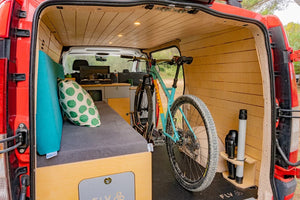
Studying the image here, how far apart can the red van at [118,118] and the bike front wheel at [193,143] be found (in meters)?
0.20

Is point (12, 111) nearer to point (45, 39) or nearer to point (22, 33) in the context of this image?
point (22, 33)

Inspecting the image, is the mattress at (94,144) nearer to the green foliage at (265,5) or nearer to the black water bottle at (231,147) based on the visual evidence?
the black water bottle at (231,147)

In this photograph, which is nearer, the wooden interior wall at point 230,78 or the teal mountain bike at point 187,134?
the teal mountain bike at point 187,134

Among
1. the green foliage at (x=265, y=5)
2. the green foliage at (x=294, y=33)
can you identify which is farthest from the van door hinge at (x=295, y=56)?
the green foliage at (x=294, y=33)

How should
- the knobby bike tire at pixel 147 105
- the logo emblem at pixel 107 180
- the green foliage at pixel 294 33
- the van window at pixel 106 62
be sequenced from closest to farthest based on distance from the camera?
1. the logo emblem at pixel 107 180
2. the knobby bike tire at pixel 147 105
3. the van window at pixel 106 62
4. the green foliage at pixel 294 33

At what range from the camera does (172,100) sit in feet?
7.43

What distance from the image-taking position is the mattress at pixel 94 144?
1.31 metres

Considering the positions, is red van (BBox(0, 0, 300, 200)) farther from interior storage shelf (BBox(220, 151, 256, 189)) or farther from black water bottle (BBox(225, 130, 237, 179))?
black water bottle (BBox(225, 130, 237, 179))

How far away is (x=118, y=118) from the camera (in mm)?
2285

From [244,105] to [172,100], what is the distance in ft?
2.52

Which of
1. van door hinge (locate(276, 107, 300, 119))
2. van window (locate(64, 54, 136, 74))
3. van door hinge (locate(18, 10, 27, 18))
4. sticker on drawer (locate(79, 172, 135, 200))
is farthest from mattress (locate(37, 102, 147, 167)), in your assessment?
van window (locate(64, 54, 136, 74))

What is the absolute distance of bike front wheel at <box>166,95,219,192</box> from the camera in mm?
1669

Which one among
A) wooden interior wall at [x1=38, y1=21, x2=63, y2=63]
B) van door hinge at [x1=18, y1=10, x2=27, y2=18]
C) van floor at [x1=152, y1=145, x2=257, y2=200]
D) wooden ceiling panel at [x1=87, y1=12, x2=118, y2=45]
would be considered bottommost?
van floor at [x1=152, y1=145, x2=257, y2=200]

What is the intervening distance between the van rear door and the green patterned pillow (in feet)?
3.02
